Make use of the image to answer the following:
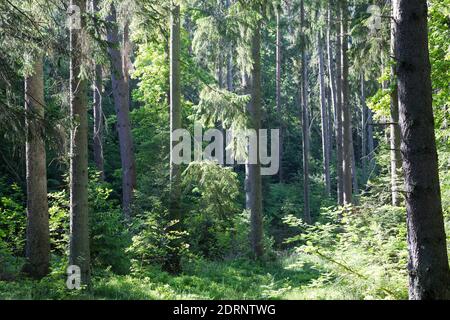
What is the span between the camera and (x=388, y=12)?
41.2 ft

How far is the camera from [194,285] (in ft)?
36.4

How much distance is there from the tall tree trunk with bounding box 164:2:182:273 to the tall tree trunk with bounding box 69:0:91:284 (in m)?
3.80

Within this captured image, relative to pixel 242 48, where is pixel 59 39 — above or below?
below

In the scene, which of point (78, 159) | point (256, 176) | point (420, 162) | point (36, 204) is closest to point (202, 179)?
point (256, 176)

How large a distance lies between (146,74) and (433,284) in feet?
56.9

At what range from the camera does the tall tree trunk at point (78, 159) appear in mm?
8320

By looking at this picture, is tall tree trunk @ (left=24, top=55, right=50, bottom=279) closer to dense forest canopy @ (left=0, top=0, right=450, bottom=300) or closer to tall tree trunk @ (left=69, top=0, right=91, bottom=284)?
dense forest canopy @ (left=0, top=0, right=450, bottom=300)

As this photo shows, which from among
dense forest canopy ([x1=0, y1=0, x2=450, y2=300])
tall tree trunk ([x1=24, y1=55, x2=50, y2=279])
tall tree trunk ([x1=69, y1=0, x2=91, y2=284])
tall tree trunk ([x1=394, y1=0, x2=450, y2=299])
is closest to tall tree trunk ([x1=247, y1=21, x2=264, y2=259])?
dense forest canopy ([x1=0, y1=0, x2=450, y2=300])

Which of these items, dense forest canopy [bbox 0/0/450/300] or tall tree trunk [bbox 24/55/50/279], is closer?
dense forest canopy [bbox 0/0/450/300]

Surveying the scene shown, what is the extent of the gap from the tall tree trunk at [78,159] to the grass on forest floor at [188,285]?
1.98 feet

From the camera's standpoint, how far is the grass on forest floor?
8.26 metres
